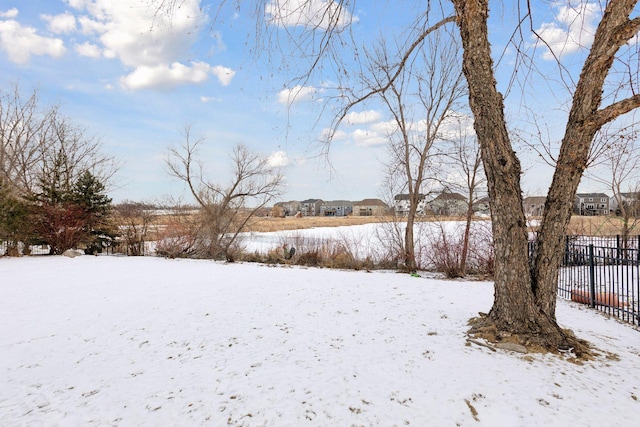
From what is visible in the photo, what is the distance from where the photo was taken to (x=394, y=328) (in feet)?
13.7

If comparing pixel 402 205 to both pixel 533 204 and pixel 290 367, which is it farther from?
pixel 290 367

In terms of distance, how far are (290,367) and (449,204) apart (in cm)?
957

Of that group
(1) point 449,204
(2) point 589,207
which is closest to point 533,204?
(1) point 449,204

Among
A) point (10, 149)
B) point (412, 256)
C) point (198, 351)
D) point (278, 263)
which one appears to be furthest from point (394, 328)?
point (10, 149)

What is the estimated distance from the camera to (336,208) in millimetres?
82875

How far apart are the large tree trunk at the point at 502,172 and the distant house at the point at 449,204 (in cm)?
750

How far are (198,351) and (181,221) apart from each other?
11577 millimetres

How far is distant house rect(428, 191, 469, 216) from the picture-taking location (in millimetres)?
10817

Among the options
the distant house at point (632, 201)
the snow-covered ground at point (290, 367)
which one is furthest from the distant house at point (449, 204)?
the distant house at point (632, 201)

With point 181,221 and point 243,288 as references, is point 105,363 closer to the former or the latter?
point 243,288

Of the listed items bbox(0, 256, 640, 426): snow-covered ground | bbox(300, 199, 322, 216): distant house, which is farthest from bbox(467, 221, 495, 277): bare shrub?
→ bbox(300, 199, 322, 216): distant house

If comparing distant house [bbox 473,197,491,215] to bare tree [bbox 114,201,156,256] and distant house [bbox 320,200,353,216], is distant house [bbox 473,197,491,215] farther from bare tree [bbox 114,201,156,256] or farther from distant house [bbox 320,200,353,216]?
distant house [bbox 320,200,353,216]

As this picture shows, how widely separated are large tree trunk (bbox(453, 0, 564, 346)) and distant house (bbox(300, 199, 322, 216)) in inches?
2851

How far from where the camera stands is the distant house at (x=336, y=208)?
3164 inches
